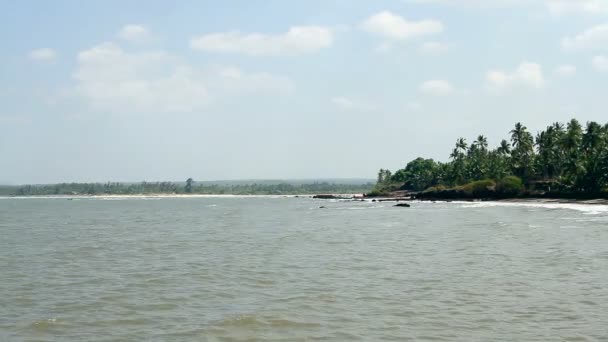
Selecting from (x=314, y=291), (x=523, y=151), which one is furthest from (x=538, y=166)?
(x=314, y=291)

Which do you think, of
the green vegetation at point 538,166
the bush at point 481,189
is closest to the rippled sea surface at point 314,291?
the green vegetation at point 538,166

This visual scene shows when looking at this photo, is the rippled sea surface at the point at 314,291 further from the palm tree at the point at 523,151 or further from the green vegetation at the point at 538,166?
the palm tree at the point at 523,151

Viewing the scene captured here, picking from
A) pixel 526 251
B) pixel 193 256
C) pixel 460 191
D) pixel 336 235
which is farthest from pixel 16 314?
A: pixel 460 191

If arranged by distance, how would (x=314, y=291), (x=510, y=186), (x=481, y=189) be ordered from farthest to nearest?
(x=481, y=189), (x=510, y=186), (x=314, y=291)

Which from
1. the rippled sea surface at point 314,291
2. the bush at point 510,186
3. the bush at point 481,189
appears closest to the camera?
the rippled sea surface at point 314,291

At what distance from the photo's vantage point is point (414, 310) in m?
21.0

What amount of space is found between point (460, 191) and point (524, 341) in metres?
140

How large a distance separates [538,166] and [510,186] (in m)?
11.4

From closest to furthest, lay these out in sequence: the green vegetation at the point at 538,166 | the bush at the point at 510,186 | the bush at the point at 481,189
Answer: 1. the green vegetation at the point at 538,166
2. the bush at the point at 510,186
3. the bush at the point at 481,189

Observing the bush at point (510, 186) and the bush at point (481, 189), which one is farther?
the bush at point (481, 189)

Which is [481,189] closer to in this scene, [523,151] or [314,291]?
[523,151]

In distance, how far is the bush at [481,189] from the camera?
14400 cm

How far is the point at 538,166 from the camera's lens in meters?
144

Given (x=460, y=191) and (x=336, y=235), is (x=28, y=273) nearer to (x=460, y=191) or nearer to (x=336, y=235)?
(x=336, y=235)
